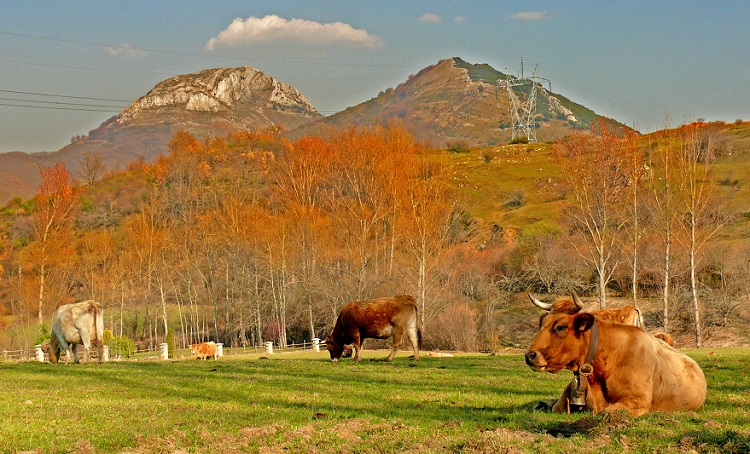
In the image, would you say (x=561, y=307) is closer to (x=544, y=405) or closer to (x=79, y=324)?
(x=544, y=405)

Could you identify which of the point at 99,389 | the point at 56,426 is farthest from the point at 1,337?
the point at 56,426

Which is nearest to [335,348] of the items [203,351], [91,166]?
[203,351]

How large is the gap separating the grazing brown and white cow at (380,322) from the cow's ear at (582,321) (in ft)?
47.8

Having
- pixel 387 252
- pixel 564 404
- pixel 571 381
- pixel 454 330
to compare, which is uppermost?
pixel 387 252

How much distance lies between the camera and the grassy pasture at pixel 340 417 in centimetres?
797

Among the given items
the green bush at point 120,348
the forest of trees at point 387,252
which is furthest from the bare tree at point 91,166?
the green bush at point 120,348

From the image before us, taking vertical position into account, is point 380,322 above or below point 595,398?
above

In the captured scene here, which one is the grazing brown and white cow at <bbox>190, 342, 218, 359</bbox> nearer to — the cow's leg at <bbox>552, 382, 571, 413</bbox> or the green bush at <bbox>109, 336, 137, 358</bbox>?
the green bush at <bbox>109, 336, 137, 358</bbox>

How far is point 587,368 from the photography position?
9164 mm

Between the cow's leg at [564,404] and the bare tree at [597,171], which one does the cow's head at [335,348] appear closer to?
the cow's leg at [564,404]

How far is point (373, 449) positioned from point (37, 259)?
66560 mm

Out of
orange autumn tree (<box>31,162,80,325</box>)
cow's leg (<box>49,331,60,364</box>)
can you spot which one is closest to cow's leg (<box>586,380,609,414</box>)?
cow's leg (<box>49,331,60,364</box>)

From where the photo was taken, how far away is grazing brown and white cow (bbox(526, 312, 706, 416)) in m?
9.24

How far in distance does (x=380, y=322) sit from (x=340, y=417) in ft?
44.1
